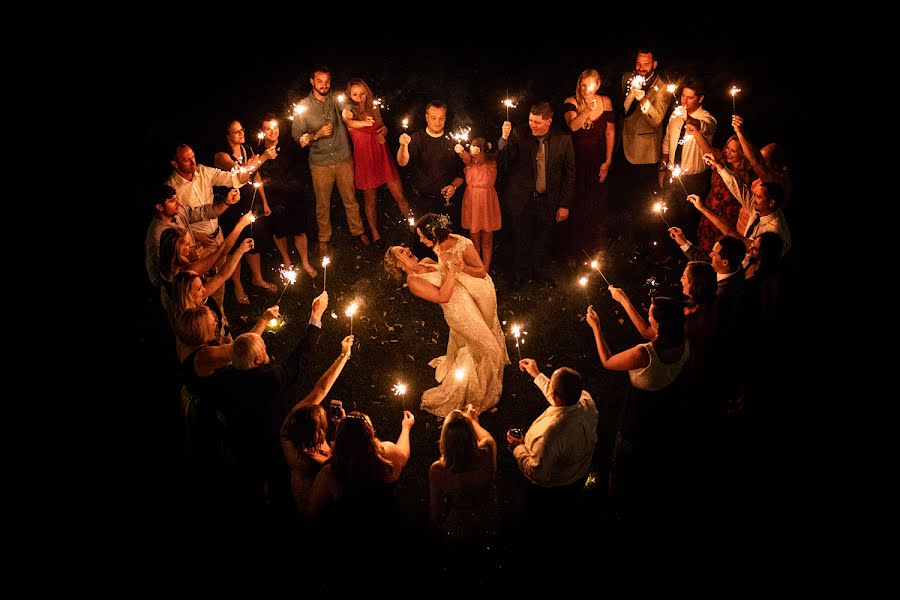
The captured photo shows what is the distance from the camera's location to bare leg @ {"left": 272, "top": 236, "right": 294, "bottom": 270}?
845cm

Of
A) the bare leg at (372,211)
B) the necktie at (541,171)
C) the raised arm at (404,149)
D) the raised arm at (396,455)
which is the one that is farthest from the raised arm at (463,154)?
the raised arm at (396,455)

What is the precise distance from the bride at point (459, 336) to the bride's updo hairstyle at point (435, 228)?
26 cm

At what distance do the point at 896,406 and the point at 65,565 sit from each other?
8.80m

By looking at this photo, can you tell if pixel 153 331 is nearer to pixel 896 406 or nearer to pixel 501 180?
pixel 501 180

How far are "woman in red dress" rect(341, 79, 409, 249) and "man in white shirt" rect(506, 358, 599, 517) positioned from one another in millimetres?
4656

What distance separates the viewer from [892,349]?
7.61m

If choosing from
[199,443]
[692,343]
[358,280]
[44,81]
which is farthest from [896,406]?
[44,81]

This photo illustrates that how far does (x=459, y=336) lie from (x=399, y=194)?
3225mm

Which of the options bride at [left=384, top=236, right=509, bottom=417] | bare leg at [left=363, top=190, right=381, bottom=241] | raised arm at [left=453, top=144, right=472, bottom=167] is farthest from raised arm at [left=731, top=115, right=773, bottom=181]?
bare leg at [left=363, top=190, right=381, bottom=241]

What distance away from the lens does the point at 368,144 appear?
838 cm

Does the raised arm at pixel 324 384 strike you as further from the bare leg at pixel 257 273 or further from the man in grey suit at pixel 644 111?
the man in grey suit at pixel 644 111


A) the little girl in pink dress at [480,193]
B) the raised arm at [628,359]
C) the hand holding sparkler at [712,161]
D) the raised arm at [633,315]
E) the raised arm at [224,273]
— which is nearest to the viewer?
the raised arm at [628,359]

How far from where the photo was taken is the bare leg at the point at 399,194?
8.80 metres

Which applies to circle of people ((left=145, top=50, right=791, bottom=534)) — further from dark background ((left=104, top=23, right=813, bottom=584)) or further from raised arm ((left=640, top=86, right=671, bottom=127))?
dark background ((left=104, top=23, right=813, bottom=584))
